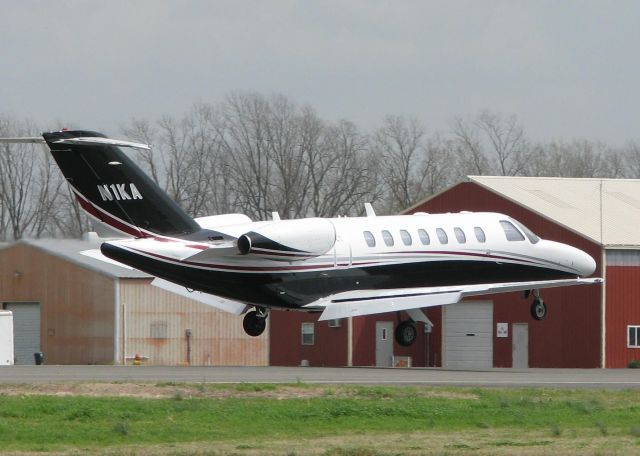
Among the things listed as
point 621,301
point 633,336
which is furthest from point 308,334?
point 633,336

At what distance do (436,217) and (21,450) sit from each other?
2632 cm

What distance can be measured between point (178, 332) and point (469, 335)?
15831mm

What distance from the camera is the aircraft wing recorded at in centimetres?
4256

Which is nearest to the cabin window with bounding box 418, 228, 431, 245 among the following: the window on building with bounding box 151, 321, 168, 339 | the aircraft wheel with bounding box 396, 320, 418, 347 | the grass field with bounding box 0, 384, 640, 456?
the aircraft wheel with bounding box 396, 320, 418, 347

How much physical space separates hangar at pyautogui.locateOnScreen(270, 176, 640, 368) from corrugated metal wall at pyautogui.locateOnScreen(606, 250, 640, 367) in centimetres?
4

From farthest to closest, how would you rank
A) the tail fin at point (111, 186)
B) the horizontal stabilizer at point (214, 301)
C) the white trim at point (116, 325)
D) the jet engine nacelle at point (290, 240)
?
A: the white trim at point (116, 325), the horizontal stabilizer at point (214, 301), the jet engine nacelle at point (290, 240), the tail fin at point (111, 186)

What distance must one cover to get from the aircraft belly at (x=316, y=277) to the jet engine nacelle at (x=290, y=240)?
713mm

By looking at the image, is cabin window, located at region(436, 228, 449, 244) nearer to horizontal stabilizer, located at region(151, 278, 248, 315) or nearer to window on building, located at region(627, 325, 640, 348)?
horizontal stabilizer, located at region(151, 278, 248, 315)

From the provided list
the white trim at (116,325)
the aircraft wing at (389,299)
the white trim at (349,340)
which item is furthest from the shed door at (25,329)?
the aircraft wing at (389,299)

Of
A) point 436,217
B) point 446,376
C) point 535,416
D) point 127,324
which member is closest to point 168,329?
point 127,324

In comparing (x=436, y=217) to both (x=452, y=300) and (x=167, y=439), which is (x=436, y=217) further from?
(x=167, y=439)

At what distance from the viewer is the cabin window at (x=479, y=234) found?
45812 millimetres

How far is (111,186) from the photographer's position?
39469mm

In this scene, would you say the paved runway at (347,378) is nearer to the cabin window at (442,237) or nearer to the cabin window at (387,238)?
the cabin window at (387,238)
